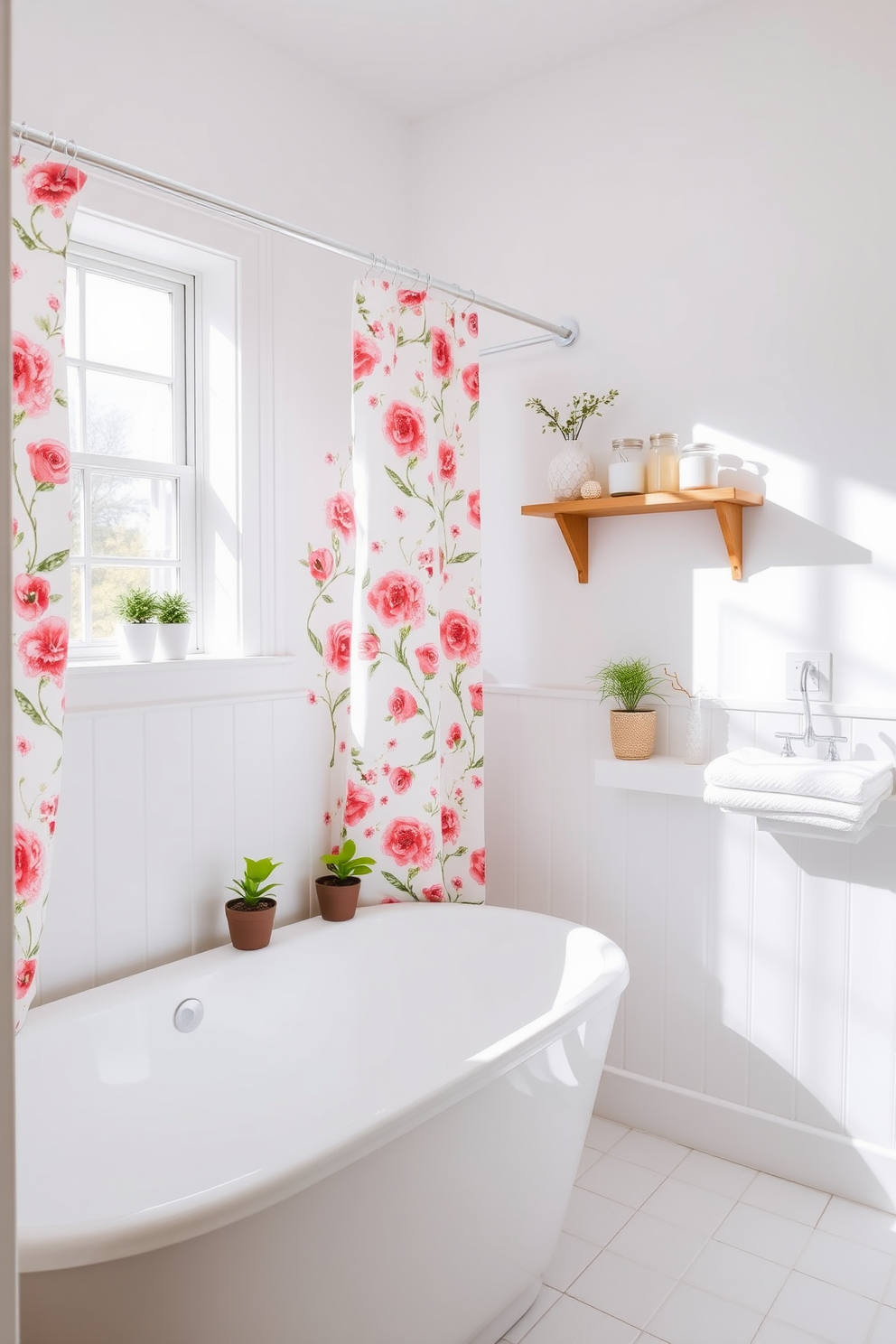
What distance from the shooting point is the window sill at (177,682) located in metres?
2.09

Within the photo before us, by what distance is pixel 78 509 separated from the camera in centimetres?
229

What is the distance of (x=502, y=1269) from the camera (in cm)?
177

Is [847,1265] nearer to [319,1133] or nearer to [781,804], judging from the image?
[781,804]

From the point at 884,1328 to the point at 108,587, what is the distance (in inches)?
88.2

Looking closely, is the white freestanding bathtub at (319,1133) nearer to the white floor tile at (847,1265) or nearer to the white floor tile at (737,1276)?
the white floor tile at (737,1276)

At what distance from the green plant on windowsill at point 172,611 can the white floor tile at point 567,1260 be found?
1604mm

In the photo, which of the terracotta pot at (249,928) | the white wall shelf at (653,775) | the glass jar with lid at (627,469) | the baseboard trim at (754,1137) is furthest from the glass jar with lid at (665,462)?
the baseboard trim at (754,1137)

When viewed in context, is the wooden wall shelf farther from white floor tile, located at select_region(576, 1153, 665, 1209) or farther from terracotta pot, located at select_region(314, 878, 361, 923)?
white floor tile, located at select_region(576, 1153, 665, 1209)

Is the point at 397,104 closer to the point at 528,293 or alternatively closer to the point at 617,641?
the point at 528,293

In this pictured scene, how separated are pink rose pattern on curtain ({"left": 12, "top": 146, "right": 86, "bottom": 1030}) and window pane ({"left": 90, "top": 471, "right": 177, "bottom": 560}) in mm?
687

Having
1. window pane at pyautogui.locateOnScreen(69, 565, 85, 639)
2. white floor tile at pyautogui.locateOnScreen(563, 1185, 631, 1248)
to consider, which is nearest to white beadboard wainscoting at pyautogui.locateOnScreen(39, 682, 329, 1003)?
window pane at pyautogui.locateOnScreen(69, 565, 85, 639)

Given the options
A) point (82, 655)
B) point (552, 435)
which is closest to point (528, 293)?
point (552, 435)

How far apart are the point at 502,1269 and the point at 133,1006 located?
85cm

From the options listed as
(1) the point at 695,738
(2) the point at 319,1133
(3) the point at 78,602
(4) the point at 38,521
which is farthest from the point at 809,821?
(3) the point at 78,602
